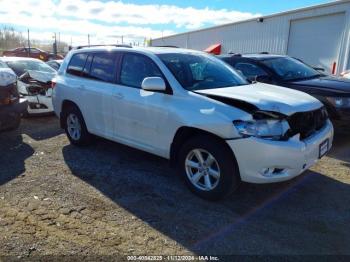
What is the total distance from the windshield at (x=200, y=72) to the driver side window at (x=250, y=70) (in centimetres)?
183

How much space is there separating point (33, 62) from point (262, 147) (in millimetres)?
8337

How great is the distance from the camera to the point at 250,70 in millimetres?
6980

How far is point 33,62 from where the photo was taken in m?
9.84

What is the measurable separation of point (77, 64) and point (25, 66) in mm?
4325

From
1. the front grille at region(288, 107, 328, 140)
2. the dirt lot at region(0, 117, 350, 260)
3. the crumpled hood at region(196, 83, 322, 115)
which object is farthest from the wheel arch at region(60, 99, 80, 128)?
the front grille at region(288, 107, 328, 140)

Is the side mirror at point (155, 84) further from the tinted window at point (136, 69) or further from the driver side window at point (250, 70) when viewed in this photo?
the driver side window at point (250, 70)

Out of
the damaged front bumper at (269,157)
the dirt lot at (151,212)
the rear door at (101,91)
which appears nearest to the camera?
the dirt lot at (151,212)

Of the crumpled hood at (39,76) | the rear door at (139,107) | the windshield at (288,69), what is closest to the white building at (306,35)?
the windshield at (288,69)

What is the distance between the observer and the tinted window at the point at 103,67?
5.17 metres

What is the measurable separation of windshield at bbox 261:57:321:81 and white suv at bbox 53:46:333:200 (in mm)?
2035

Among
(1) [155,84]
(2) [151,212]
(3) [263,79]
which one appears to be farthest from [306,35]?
(2) [151,212]

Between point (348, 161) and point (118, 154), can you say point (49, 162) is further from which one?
point (348, 161)

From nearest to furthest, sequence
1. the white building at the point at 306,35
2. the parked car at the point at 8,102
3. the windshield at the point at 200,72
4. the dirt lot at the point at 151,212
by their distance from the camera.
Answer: the dirt lot at the point at 151,212
the windshield at the point at 200,72
the parked car at the point at 8,102
the white building at the point at 306,35

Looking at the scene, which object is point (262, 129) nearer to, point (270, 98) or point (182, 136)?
point (270, 98)
